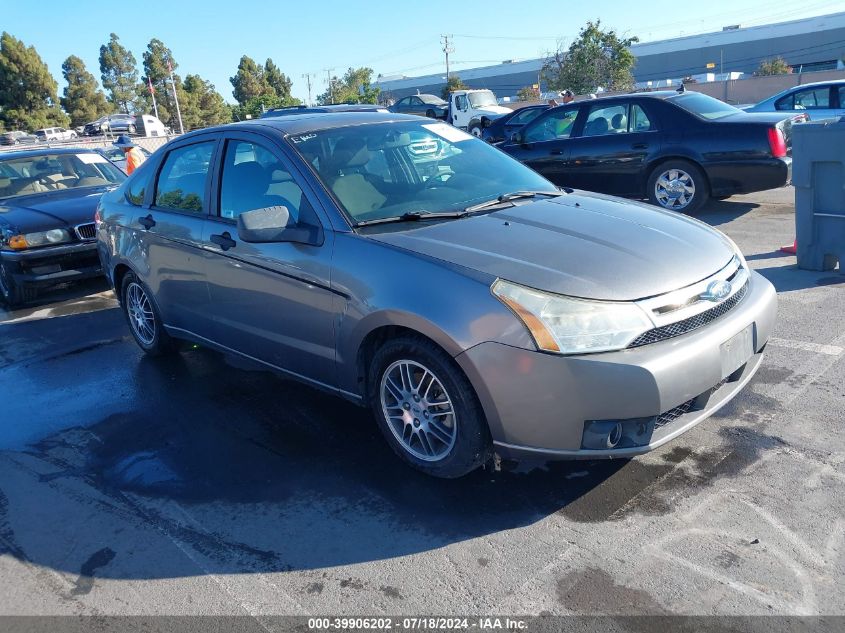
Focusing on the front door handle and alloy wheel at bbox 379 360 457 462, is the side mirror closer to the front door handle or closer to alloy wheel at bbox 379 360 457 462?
the front door handle

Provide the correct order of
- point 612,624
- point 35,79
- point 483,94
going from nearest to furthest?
point 612,624
point 483,94
point 35,79

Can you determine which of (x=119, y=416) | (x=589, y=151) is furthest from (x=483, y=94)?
(x=119, y=416)

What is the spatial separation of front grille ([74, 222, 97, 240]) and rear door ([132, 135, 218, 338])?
9.30 ft

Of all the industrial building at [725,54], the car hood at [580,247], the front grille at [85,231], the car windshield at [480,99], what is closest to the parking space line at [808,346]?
the car hood at [580,247]

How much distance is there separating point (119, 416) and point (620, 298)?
131 inches

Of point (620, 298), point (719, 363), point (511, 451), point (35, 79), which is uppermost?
point (35, 79)

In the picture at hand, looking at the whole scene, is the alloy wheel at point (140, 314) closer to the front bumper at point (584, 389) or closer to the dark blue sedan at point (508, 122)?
the front bumper at point (584, 389)

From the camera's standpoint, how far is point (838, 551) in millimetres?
2797

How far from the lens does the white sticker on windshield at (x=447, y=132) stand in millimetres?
4738

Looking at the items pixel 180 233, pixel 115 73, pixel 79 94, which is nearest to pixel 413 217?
pixel 180 233

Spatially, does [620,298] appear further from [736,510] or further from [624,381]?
[736,510]

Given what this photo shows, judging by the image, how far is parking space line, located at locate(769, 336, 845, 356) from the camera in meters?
4.69

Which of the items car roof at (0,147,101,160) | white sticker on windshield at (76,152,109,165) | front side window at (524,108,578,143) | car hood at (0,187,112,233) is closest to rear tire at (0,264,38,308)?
car hood at (0,187,112,233)

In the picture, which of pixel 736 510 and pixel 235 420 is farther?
pixel 235 420
